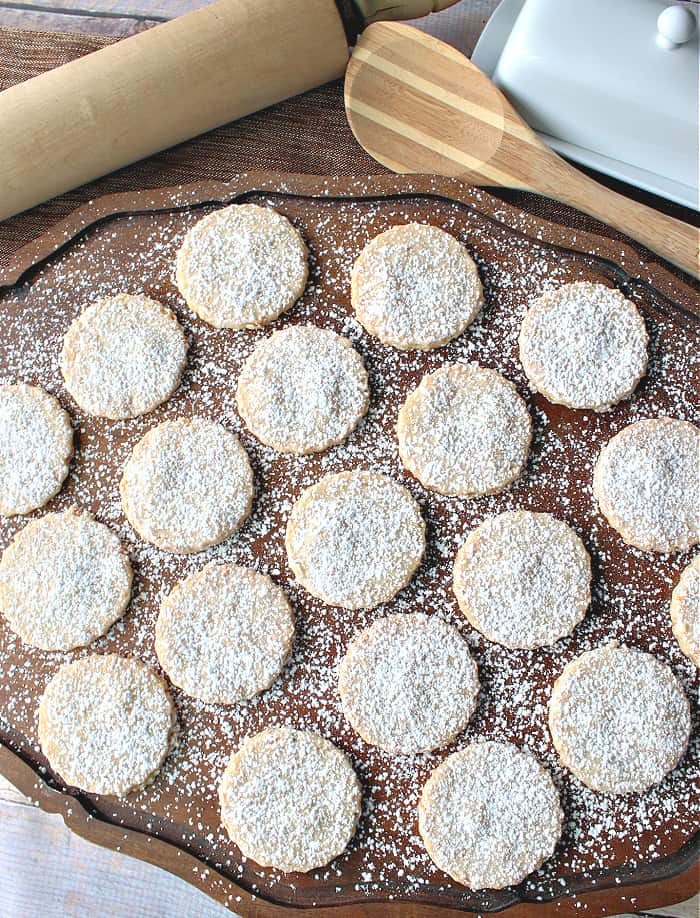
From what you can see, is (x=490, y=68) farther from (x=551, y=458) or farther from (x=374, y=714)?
(x=374, y=714)

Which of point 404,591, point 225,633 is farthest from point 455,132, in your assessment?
point 225,633


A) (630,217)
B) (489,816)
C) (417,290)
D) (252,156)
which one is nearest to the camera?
(489,816)

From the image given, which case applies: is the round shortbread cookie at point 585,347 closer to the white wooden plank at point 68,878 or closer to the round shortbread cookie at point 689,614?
the round shortbread cookie at point 689,614

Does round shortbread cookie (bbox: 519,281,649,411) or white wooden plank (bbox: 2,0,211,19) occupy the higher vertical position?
white wooden plank (bbox: 2,0,211,19)

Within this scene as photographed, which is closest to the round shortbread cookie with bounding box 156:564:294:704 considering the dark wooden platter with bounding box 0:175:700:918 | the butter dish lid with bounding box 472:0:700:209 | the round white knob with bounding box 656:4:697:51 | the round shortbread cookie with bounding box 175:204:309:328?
the dark wooden platter with bounding box 0:175:700:918

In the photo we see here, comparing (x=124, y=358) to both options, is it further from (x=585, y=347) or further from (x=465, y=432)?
(x=585, y=347)

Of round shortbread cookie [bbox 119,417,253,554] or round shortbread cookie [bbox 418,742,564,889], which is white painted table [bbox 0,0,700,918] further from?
round shortbread cookie [bbox 119,417,253,554]
